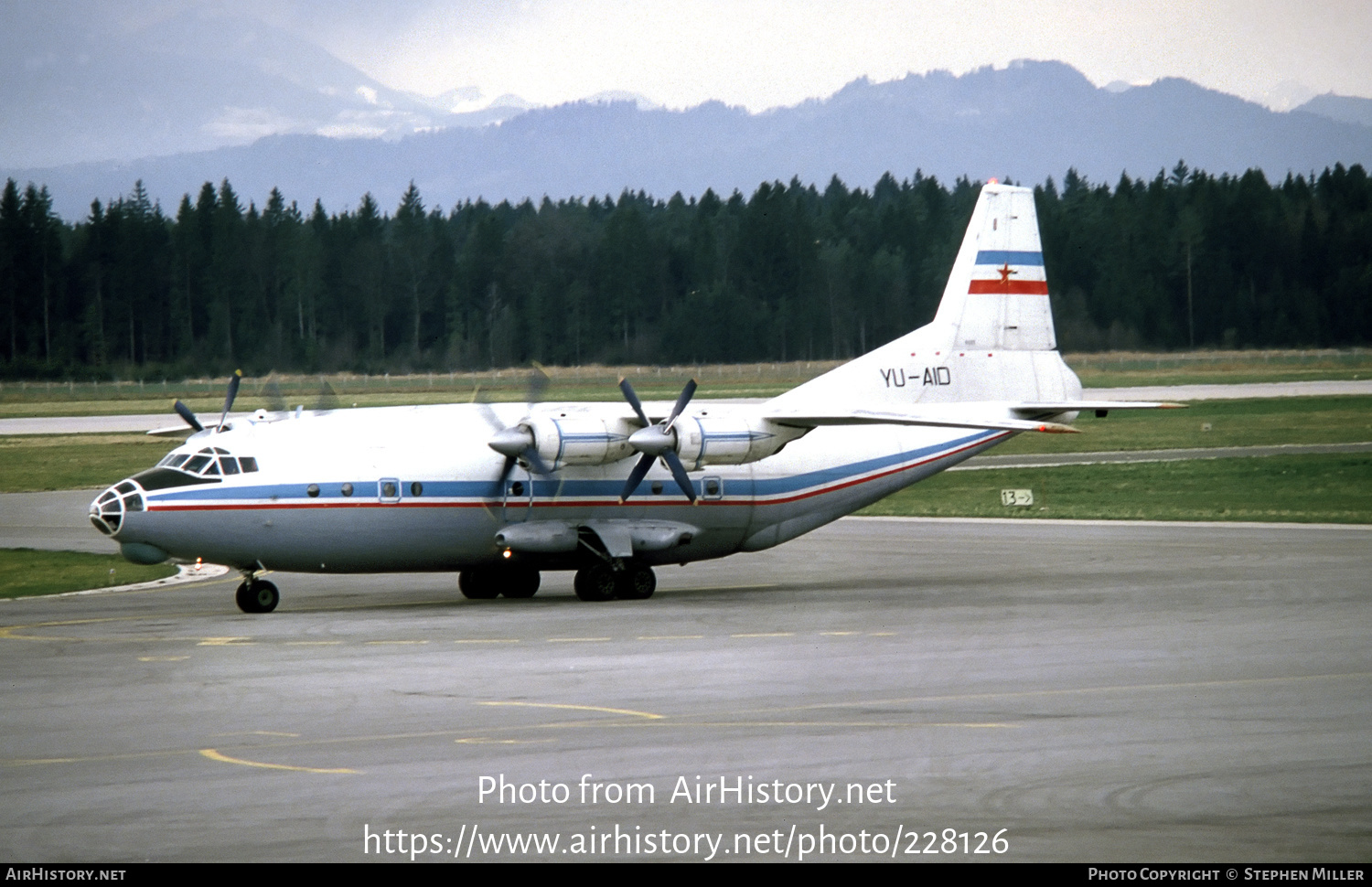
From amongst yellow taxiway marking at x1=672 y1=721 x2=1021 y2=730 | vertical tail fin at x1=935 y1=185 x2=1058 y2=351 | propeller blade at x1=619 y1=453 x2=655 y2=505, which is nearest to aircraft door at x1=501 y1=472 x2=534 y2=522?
propeller blade at x1=619 y1=453 x2=655 y2=505

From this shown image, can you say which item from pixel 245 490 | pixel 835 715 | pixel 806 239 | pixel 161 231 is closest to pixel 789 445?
pixel 245 490

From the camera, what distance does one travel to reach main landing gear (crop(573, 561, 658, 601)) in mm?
27672

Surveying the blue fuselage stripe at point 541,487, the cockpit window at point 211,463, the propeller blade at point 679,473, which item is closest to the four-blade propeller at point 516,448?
the blue fuselage stripe at point 541,487

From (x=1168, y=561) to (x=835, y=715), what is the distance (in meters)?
17.9

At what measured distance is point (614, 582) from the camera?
27812 mm

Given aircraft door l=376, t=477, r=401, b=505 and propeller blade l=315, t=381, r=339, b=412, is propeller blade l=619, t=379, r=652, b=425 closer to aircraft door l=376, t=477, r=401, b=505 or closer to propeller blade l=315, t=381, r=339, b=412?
aircraft door l=376, t=477, r=401, b=505

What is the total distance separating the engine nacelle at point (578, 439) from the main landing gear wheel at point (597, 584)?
6.91 ft

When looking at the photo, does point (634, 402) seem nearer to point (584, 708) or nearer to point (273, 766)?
point (584, 708)

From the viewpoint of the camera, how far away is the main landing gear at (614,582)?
90.8 ft

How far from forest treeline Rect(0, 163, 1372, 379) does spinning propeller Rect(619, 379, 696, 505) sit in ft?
79.2

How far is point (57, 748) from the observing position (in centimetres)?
1463

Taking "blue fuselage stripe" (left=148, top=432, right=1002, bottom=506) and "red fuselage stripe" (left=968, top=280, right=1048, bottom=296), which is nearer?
"blue fuselage stripe" (left=148, top=432, right=1002, bottom=506)

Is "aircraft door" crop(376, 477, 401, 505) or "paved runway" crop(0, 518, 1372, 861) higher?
"aircraft door" crop(376, 477, 401, 505)

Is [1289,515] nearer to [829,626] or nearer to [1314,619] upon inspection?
[1314,619]
